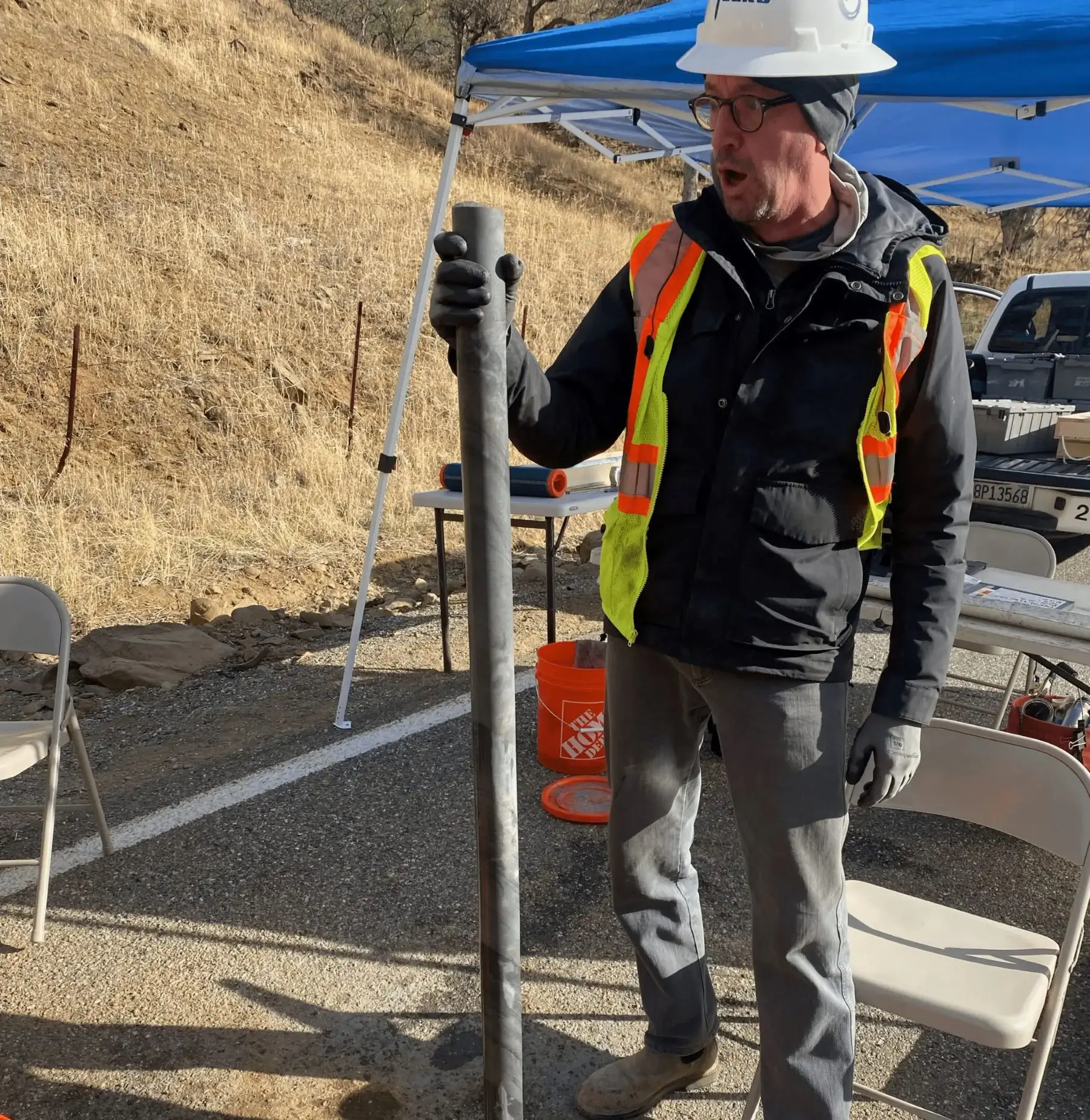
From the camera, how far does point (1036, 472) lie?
17.0 feet

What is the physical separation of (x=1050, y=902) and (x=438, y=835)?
209 centimetres

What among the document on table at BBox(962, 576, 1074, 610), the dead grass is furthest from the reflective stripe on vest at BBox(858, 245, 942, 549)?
the dead grass

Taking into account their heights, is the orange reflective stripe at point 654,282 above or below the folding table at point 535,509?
above

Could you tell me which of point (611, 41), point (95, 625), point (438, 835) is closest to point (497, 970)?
point (438, 835)

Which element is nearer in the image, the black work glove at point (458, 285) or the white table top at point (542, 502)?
the black work glove at point (458, 285)

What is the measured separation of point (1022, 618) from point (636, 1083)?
1.98 metres

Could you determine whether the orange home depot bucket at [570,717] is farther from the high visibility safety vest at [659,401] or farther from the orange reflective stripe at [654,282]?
the orange reflective stripe at [654,282]

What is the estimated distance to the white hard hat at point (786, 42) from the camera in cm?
181

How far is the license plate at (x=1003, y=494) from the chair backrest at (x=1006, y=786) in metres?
3.00

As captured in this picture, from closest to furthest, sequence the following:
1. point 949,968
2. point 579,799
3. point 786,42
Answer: point 786,42, point 949,968, point 579,799

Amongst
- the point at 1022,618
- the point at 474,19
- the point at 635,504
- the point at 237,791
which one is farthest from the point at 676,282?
the point at 474,19

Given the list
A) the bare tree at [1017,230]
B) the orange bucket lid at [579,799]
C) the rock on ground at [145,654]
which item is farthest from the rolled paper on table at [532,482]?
the bare tree at [1017,230]

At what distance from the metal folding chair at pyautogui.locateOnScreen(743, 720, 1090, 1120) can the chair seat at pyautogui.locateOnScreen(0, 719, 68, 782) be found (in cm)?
227

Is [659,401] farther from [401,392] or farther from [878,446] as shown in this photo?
[401,392]
